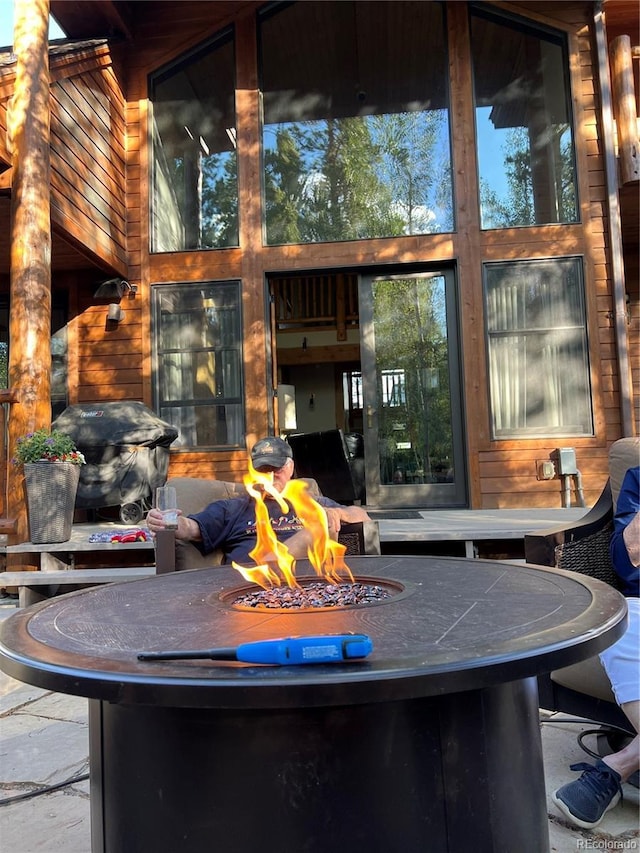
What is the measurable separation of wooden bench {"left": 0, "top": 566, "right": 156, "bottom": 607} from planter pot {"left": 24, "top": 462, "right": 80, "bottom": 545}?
29cm

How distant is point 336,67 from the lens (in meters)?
A: 6.13

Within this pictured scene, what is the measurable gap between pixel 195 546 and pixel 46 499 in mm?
1775

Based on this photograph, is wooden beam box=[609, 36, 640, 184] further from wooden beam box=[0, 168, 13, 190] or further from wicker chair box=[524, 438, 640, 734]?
wooden beam box=[0, 168, 13, 190]

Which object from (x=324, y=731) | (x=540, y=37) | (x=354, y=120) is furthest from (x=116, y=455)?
(x=540, y=37)

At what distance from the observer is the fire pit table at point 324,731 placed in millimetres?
777

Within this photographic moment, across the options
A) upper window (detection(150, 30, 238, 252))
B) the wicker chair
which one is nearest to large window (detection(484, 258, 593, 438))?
upper window (detection(150, 30, 238, 252))

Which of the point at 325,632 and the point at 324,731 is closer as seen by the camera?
the point at 324,731

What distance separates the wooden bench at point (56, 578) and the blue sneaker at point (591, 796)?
236cm

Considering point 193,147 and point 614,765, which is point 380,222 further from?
point 614,765

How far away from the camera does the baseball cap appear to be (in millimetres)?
2398

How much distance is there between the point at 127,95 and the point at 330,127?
201cm

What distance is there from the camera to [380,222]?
19.2ft

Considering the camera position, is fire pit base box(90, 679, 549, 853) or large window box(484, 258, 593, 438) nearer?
fire pit base box(90, 679, 549, 853)

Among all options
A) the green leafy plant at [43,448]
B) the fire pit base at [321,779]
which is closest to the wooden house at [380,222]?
the green leafy plant at [43,448]
